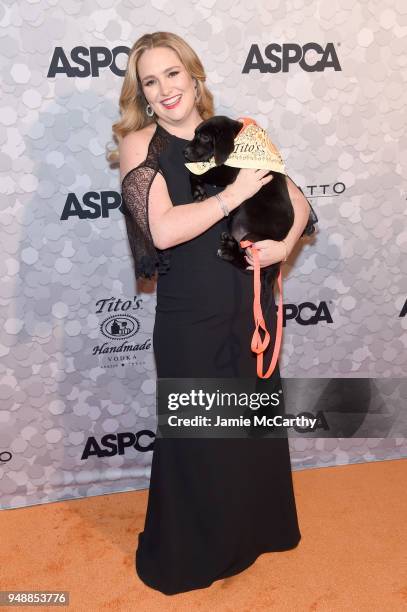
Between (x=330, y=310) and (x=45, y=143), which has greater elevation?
Result: (x=45, y=143)

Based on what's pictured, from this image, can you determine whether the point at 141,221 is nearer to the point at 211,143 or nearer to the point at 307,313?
the point at 211,143

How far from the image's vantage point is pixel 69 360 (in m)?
→ 2.92

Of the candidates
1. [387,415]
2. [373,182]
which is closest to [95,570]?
[387,415]

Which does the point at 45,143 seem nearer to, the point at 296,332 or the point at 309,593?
the point at 296,332

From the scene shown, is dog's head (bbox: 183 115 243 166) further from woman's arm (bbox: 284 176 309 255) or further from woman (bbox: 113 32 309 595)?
woman's arm (bbox: 284 176 309 255)

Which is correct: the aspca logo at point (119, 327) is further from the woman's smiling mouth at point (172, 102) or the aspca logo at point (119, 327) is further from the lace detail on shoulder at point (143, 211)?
the woman's smiling mouth at point (172, 102)

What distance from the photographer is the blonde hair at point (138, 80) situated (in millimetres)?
2025

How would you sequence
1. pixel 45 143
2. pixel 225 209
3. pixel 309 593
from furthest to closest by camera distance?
pixel 45 143 < pixel 309 593 < pixel 225 209

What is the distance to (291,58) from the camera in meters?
2.71

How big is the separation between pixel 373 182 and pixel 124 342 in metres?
1.45

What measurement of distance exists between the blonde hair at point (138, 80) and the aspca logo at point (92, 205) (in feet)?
1.97

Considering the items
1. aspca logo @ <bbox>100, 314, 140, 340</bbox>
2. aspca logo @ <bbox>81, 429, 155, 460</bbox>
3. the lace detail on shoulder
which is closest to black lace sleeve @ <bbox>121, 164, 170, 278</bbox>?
the lace detail on shoulder

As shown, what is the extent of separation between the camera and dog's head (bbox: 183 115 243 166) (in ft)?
6.34

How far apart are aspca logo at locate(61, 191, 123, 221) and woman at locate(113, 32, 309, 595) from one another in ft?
1.96
